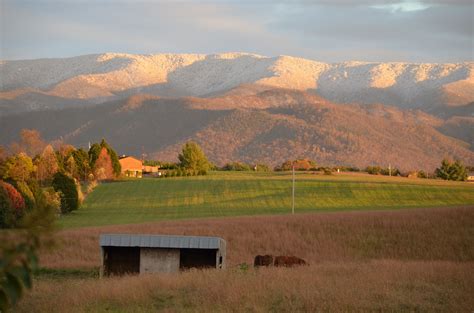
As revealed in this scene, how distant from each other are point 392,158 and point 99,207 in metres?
113

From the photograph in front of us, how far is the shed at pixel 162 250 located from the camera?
2738cm

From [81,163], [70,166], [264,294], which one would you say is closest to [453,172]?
[81,163]

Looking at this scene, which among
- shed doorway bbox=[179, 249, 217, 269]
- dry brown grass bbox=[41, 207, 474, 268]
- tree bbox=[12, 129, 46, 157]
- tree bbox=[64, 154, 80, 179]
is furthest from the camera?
tree bbox=[12, 129, 46, 157]

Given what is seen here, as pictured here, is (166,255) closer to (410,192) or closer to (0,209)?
(0,209)

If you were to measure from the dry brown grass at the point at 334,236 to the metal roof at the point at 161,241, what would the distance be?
8.28m

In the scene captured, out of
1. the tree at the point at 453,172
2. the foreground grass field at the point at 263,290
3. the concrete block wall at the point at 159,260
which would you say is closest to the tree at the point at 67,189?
the foreground grass field at the point at 263,290

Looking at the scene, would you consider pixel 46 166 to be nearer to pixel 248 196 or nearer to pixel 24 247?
pixel 248 196

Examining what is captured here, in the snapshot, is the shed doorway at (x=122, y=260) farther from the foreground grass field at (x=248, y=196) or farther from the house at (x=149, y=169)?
the house at (x=149, y=169)

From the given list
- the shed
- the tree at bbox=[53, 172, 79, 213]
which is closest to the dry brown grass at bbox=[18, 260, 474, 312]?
the shed

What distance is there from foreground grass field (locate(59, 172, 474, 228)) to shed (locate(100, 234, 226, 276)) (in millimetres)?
29537

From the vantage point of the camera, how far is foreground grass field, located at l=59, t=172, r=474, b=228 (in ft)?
228

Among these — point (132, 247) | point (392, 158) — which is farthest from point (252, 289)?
point (392, 158)

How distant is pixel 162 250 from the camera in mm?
28203

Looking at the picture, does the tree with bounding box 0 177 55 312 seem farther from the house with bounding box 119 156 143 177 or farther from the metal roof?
the house with bounding box 119 156 143 177
